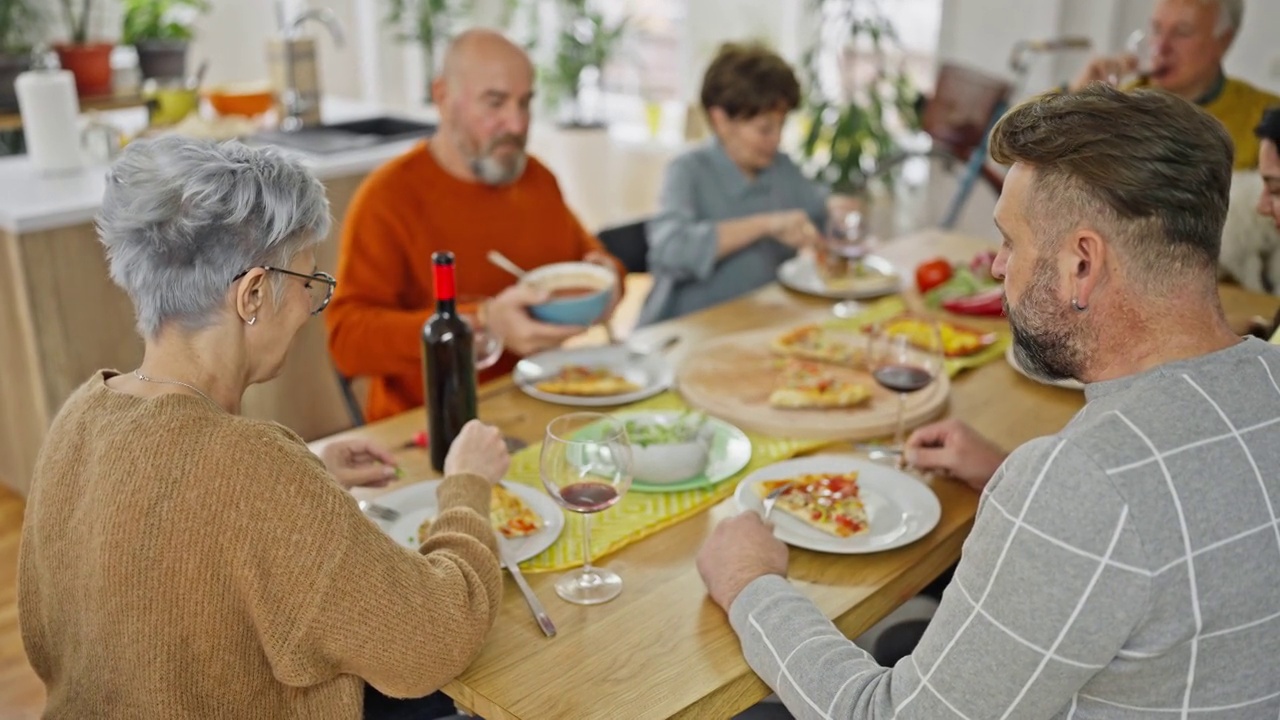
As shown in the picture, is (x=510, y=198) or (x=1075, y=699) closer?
(x=1075, y=699)

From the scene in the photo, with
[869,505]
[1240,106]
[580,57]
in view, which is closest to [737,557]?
[869,505]

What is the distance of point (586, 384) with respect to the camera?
2336 mm

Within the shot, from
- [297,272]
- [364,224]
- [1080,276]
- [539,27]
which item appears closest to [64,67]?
[539,27]

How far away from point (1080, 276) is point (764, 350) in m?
1.31

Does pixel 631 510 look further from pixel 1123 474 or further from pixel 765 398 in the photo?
pixel 1123 474

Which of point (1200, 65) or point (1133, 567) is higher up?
point (1200, 65)

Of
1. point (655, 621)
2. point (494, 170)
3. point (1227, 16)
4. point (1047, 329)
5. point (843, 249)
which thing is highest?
point (1227, 16)

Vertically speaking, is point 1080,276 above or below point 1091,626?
above

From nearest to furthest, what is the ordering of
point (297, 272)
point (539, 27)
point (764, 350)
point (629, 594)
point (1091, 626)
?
point (1091, 626)
point (297, 272)
point (629, 594)
point (764, 350)
point (539, 27)

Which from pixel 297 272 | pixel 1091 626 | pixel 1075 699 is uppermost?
pixel 297 272

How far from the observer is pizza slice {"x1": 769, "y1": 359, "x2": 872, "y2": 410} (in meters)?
2.22

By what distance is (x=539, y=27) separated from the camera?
6.91m

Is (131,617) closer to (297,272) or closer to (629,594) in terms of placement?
(297,272)

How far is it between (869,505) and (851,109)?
3.39m
